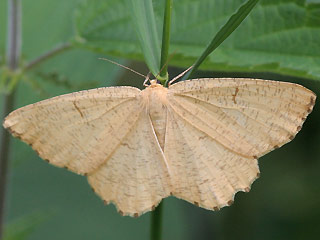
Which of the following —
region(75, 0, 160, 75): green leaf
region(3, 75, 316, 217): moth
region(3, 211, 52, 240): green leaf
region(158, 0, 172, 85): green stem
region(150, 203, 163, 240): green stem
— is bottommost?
region(150, 203, 163, 240): green stem

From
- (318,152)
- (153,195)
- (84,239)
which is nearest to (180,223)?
(84,239)

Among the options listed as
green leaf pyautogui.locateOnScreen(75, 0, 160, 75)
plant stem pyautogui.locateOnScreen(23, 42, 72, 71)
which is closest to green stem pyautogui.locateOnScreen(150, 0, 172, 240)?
green leaf pyautogui.locateOnScreen(75, 0, 160, 75)

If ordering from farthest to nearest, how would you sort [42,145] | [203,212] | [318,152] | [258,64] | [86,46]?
[203,212] → [318,152] → [86,46] → [258,64] → [42,145]

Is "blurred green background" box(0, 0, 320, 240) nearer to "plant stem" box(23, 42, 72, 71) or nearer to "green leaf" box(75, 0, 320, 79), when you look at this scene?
A: "plant stem" box(23, 42, 72, 71)

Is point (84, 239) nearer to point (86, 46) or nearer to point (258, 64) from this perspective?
point (86, 46)

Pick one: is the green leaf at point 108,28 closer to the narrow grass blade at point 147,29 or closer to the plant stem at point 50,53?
the plant stem at point 50,53

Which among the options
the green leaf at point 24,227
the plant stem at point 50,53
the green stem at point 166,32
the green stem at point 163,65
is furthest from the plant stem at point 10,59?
the green stem at point 166,32
